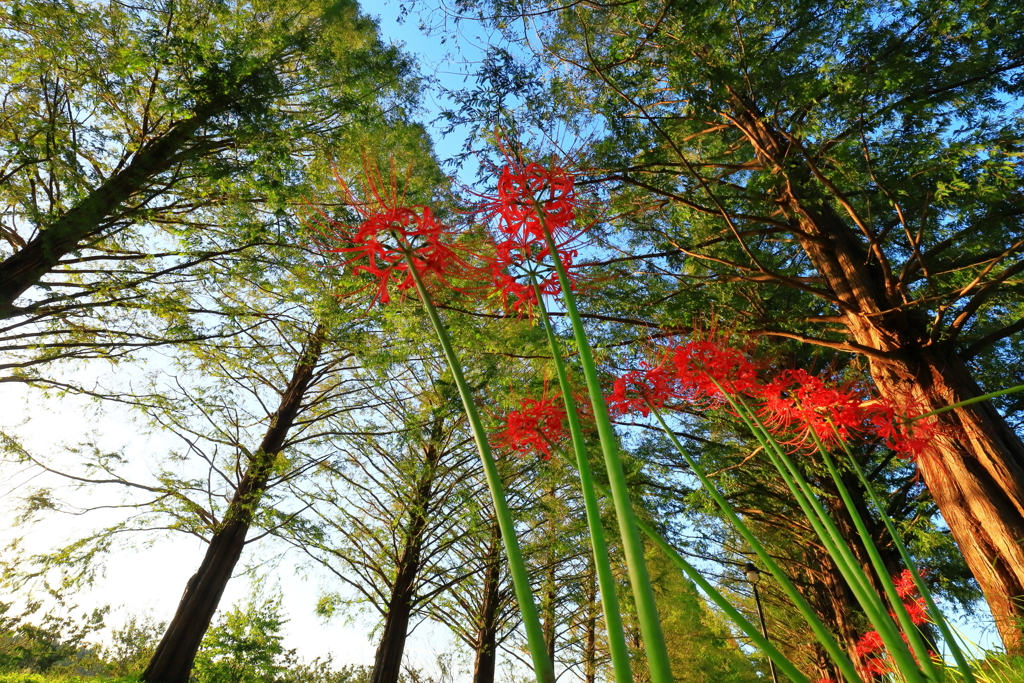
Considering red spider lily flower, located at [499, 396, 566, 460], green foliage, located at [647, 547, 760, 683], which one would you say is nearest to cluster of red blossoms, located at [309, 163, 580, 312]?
red spider lily flower, located at [499, 396, 566, 460]

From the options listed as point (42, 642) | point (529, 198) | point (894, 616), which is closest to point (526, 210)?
point (529, 198)

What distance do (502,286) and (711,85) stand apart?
3.38m

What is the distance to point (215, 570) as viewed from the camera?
8.98 metres

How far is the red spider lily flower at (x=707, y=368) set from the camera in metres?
2.33

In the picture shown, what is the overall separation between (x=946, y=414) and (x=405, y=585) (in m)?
9.01

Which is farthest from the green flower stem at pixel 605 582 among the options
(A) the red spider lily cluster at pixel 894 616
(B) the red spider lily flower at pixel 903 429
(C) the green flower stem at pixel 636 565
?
(A) the red spider lily cluster at pixel 894 616

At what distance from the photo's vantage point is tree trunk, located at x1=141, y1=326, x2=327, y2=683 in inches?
320

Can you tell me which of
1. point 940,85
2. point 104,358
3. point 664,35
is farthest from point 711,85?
point 104,358

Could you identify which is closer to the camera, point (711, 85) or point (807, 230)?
point (711, 85)

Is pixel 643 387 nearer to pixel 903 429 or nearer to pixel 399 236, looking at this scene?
pixel 399 236

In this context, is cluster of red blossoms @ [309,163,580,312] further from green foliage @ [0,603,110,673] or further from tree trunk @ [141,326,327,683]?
green foliage @ [0,603,110,673]

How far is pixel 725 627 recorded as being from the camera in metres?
16.0

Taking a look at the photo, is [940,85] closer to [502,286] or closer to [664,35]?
[664,35]

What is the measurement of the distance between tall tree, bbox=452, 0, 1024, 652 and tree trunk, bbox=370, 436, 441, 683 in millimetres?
6274
